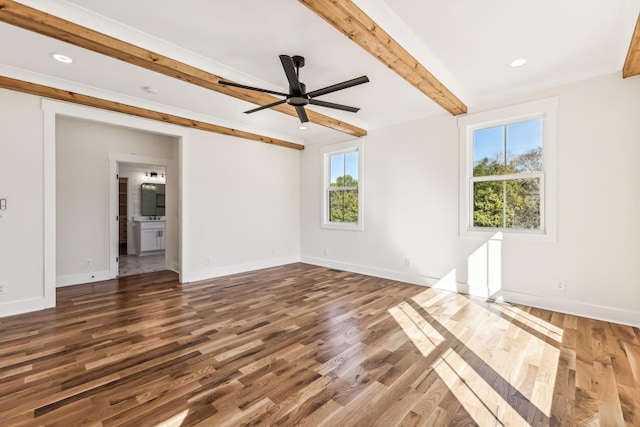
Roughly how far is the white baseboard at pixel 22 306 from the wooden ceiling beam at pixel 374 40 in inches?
173

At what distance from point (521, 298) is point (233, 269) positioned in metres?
4.52

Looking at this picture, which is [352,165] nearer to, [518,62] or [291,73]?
[518,62]

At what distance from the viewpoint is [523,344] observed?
8.62 ft

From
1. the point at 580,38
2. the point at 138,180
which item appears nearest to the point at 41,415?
the point at 580,38

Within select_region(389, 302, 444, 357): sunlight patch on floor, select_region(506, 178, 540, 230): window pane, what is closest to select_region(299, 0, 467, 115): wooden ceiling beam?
select_region(506, 178, 540, 230): window pane

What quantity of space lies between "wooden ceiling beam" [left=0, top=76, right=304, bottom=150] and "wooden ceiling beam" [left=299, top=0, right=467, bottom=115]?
328 centimetres

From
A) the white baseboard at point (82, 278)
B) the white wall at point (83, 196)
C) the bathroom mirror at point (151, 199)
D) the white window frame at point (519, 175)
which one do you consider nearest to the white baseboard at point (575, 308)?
the white window frame at point (519, 175)

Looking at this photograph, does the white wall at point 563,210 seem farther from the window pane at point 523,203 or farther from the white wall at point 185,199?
the white wall at point 185,199

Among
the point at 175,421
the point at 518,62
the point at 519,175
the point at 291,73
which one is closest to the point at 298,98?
the point at 291,73

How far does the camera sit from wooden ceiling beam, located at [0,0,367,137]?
83.7 inches

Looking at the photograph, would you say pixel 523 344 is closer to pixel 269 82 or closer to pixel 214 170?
pixel 269 82

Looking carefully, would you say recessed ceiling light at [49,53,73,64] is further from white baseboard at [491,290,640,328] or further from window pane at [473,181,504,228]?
white baseboard at [491,290,640,328]

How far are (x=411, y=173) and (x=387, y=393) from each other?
3.53 meters

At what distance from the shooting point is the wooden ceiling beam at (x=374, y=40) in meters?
1.97
